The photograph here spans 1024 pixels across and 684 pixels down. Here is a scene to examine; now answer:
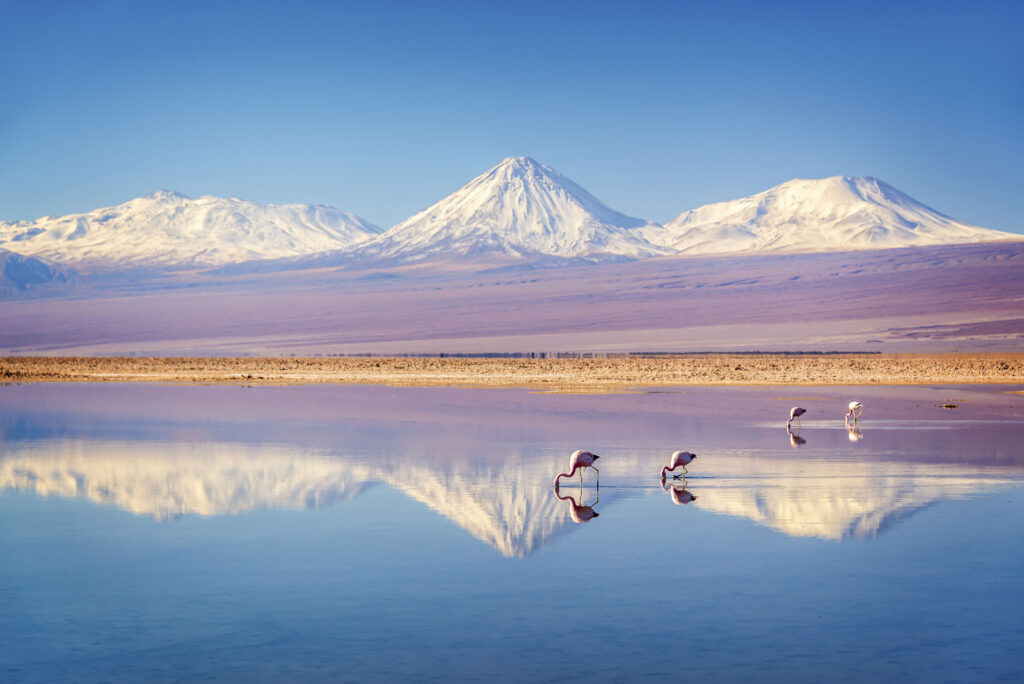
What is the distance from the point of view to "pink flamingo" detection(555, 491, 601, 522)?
13008 millimetres

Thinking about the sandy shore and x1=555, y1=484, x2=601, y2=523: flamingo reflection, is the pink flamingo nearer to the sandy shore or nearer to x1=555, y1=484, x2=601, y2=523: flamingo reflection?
x1=555, y1=484, x2=601, y2=523: flamingo reflection

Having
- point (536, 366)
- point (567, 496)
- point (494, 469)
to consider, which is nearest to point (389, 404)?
point (494, 469)

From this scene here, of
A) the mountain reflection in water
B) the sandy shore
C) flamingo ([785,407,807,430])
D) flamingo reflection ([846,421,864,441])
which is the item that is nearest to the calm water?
the mountain reflection in water

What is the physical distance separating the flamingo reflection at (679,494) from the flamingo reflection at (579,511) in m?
0.95

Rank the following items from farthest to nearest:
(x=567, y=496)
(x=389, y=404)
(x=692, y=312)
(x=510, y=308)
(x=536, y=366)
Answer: (x=510, y=308)
(x=692, y=312)
(x=536, y=366)
(x=389, y=404)
(x=567, y=496)

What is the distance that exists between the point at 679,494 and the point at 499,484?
235 centimetres

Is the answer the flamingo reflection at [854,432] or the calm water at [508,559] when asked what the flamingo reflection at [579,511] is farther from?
the flamingo reflection at [854,432]

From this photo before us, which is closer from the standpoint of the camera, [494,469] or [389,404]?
[494,469]

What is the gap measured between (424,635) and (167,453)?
12.0m

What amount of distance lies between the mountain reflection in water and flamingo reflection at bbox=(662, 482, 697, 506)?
1.2 inches

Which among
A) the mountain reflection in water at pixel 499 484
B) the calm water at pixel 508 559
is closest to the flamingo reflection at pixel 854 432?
the calm water at pixel 508 559

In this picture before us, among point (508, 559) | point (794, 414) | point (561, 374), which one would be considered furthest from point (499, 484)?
point (561, 374)

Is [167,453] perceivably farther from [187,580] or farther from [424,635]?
[424,635]

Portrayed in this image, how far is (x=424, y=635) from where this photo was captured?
27.3 feet
